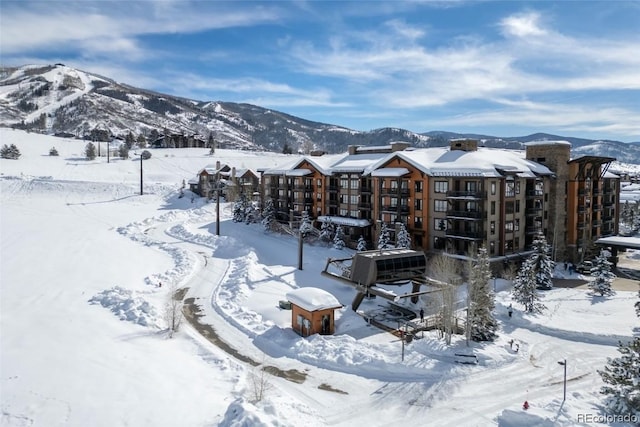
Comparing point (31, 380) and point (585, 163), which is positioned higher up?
point (585, 163)

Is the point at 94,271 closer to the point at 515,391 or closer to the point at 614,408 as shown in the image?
the point at 515,391

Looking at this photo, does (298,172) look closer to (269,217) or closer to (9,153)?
(269,217)

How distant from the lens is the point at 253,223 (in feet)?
206

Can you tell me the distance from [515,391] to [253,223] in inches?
1809

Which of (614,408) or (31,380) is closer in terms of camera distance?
(614,408)

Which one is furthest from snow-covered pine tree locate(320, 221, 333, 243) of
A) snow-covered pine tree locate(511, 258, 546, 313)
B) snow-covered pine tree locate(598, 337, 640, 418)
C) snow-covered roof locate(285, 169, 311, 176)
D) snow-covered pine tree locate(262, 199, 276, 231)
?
snow-covered pine tree locate(598, 337, 640, 418)

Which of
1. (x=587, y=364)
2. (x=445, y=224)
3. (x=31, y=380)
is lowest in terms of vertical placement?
(x=587, y=364)

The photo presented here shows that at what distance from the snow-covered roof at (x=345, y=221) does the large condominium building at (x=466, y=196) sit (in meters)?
0.12

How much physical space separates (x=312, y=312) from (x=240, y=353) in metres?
4.85

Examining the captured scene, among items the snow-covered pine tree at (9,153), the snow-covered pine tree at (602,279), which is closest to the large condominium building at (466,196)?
the snow-covered pine tree at (602,279)

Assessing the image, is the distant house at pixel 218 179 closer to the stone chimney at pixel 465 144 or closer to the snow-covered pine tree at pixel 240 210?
the snow-covered pine tree at pixel 240 210

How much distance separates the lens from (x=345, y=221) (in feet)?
176

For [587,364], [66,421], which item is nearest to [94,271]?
[66,421]

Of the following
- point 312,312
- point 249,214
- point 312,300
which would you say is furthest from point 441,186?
point 249,214
